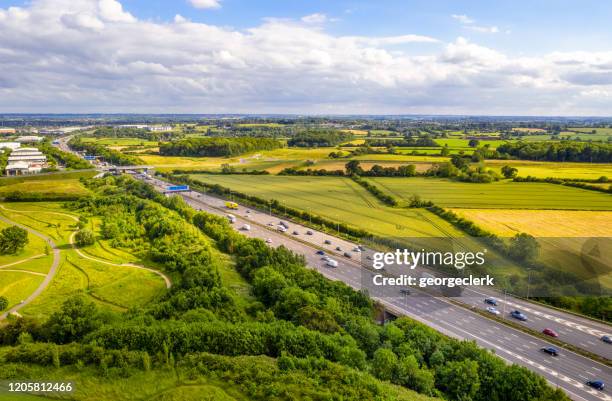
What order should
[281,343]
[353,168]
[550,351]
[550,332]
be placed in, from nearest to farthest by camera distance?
[281,343]
[550,351]
[550,332]
[353,168]

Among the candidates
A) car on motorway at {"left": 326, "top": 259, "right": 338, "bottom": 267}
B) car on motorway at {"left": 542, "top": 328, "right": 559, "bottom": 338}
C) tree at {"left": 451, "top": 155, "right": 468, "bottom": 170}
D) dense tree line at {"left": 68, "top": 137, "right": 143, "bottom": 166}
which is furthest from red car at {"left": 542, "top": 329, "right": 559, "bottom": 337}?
dense tree line at {"left": 68, "top": 137, "right": 143, "bottom": 166}

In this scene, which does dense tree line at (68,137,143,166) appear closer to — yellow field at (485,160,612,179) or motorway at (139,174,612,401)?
motorway at (139,174,612,401)

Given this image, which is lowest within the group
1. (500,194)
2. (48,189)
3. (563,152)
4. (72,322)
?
(72,322)

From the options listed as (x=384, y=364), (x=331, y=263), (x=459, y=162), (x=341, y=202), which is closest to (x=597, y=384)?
(x=384, y=364)

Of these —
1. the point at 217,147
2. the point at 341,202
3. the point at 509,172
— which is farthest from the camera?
the point at 217,147

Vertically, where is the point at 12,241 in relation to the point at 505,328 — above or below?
above

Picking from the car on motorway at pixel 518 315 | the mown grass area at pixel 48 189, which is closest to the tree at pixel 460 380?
the car on motorway at pixel 518 315

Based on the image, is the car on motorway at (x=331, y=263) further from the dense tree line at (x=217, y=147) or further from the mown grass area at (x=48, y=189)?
the dense tree line at (x=217, y=147)

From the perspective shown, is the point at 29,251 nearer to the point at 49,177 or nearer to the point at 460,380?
the point at 460,380
